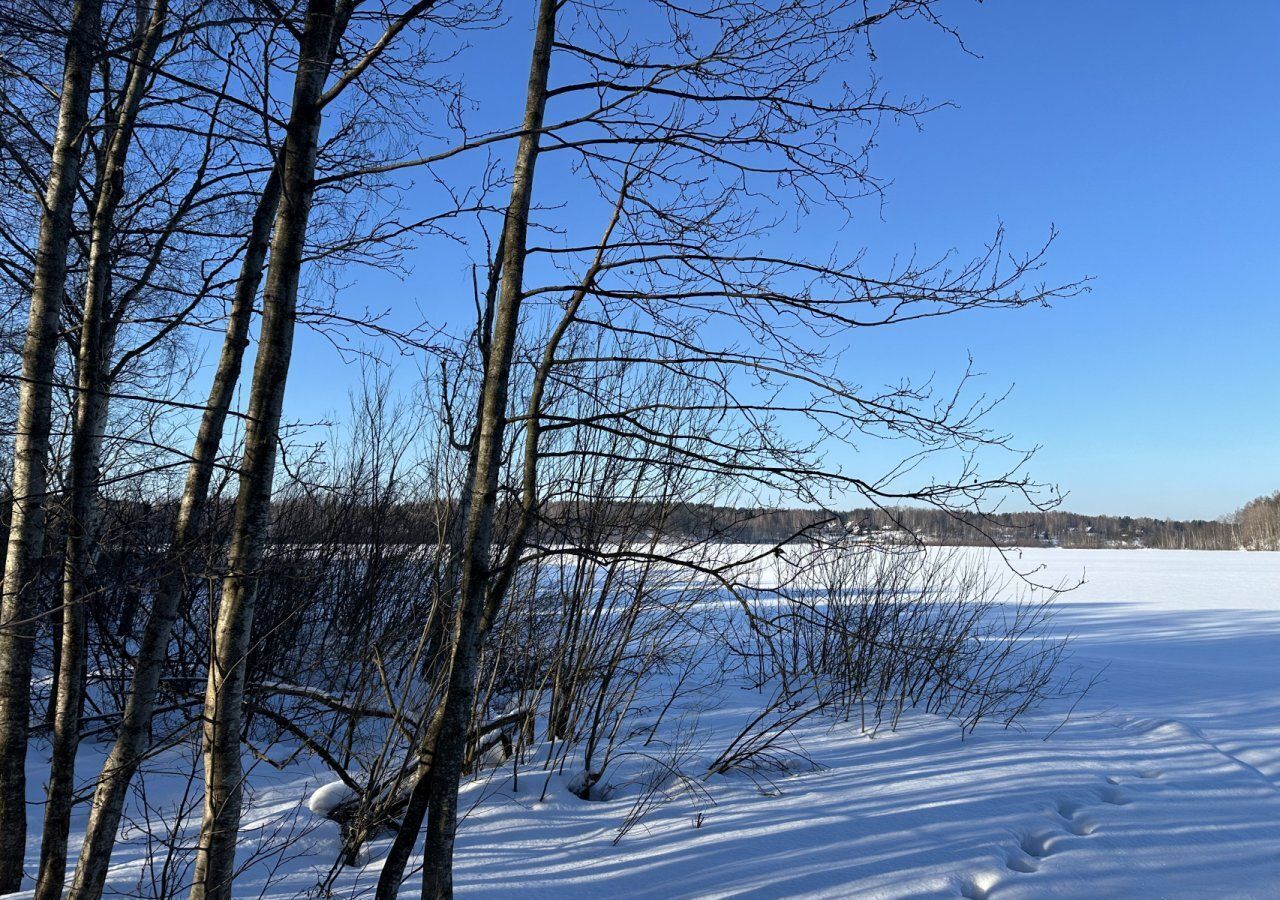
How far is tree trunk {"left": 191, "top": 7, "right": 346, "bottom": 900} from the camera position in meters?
2.64

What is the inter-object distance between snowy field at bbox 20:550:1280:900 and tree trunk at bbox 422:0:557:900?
872 millimetres

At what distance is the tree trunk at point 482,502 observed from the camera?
2943 millimetres

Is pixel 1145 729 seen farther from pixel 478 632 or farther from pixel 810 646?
pixel 478 632

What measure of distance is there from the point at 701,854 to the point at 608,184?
3.24 meters

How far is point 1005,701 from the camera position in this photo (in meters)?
→ 8.27

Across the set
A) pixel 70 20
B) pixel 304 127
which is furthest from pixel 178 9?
pixel 304 127

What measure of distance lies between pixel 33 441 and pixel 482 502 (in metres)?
2.27

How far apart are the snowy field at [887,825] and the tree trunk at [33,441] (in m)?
0.60

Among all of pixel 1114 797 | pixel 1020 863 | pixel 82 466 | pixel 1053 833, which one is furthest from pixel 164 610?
pixel 1114 797

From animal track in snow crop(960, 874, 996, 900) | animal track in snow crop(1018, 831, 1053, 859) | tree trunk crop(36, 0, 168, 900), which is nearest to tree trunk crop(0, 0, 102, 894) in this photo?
tree trunk crop(36, 0, 168, 900)

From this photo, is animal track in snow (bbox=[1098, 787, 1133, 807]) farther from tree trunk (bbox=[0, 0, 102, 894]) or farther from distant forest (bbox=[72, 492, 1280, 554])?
tree trunk (bbox=[0, 0, 102, 894])

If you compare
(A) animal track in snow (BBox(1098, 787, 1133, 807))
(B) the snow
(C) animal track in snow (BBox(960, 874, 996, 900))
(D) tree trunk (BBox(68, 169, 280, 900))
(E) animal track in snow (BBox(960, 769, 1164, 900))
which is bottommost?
(A) animal track in snow (BBox(1098, 787, 1133, 807))

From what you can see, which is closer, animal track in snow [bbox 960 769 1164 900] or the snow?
animal track in snow [bbox 960 769 1164 900]

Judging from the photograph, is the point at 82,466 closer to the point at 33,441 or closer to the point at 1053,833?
the point at 33,441
